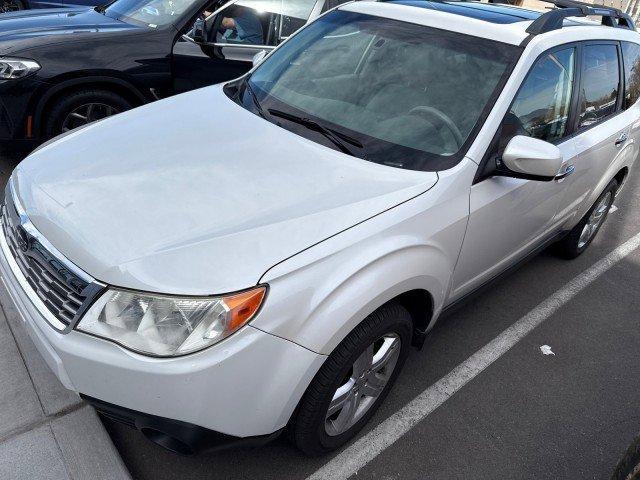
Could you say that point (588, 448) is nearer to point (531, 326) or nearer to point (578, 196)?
point (531, 326)

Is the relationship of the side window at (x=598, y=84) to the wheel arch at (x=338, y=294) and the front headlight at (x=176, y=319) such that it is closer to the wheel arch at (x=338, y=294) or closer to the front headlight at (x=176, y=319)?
the wheel arch at (x=338, y=294)

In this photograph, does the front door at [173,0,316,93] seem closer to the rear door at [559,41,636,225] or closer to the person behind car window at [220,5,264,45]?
the person behind car window at [220,5,264,45]

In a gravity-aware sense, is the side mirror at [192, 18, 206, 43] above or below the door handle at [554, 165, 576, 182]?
above

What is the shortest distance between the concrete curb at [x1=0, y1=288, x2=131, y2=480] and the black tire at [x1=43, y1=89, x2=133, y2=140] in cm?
212

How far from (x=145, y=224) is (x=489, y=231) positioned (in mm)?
1588

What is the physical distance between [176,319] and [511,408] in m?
1.91

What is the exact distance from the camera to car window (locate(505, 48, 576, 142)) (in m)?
2.55

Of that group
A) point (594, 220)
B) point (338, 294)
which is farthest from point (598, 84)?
point (338, 294)

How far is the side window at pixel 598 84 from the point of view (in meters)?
3.12

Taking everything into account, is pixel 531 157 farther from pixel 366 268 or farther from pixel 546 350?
pixel 546 350

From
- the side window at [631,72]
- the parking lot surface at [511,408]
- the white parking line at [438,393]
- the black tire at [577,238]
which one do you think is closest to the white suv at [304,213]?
the white parking line at [438,393]

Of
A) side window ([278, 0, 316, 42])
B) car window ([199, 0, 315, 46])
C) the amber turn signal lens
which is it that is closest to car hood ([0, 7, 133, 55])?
car window ([199, 0, 315, 46])

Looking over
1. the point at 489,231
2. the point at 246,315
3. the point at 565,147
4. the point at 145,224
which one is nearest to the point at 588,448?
the point at 489,231

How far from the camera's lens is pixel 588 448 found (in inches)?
103
